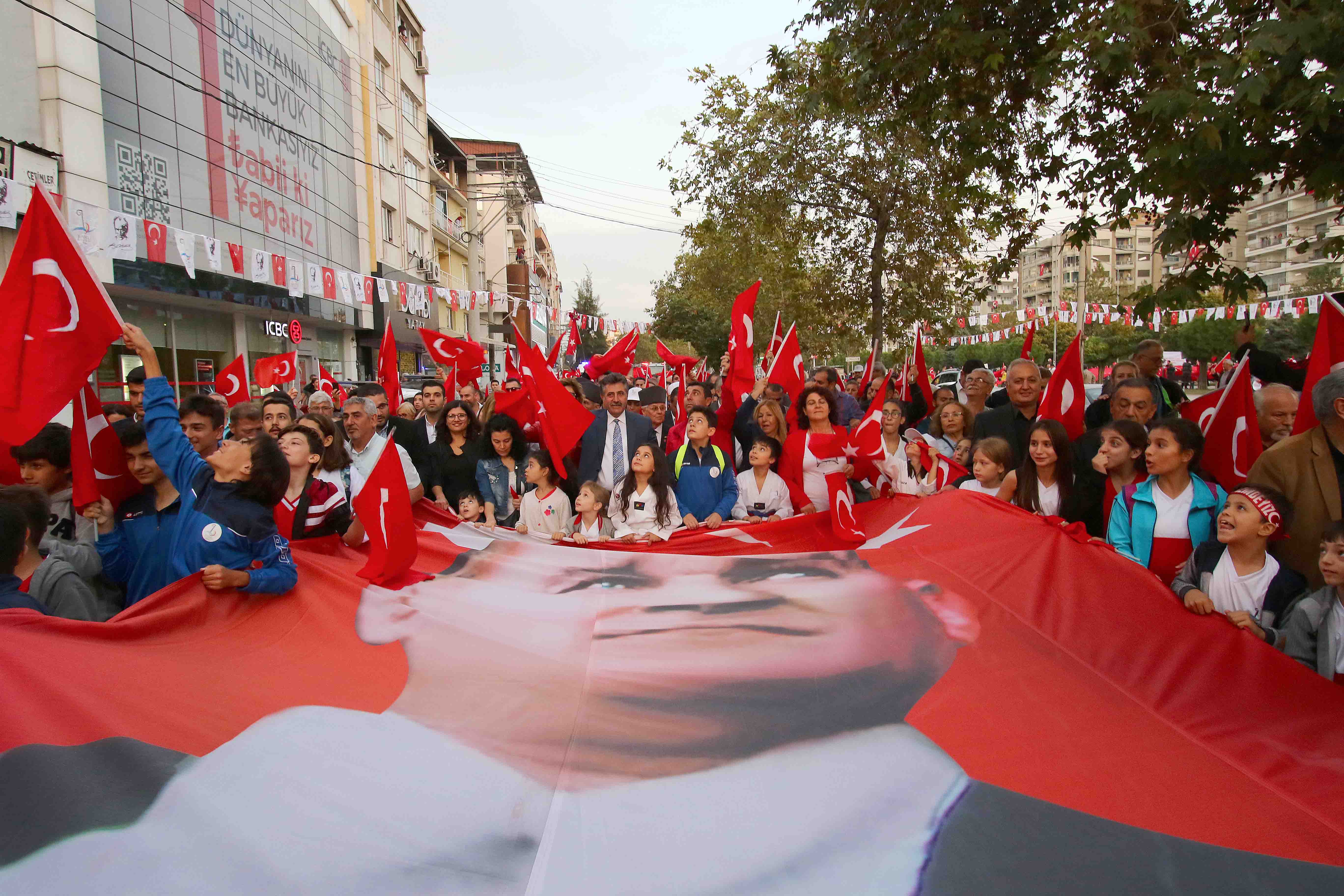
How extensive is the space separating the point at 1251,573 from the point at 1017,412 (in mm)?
2632

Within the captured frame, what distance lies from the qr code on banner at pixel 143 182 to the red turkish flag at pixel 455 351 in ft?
32.1

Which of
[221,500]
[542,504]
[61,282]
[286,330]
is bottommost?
[542,504]

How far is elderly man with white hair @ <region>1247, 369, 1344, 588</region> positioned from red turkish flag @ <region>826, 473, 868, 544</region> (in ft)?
6.25

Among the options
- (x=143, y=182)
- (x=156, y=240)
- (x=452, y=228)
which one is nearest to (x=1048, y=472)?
(x=156, y=240)

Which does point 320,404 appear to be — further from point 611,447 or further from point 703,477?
point 703,477

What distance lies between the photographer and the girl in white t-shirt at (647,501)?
5406mm

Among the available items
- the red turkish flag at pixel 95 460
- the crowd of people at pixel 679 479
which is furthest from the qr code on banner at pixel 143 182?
the red turkish flag at pixel 95 460

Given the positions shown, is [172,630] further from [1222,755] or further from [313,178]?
[313,178]

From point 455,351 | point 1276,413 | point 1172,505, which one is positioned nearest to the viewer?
point 1172,505

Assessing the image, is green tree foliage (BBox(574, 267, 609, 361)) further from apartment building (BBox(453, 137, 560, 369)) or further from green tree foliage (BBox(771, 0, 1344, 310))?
green tree foliage (BBox(771, 0, 1344, 310))

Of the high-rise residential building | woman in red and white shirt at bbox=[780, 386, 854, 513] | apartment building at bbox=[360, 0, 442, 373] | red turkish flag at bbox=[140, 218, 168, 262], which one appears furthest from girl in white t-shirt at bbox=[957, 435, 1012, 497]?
the high-rise residential building

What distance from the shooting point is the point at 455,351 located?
855cm

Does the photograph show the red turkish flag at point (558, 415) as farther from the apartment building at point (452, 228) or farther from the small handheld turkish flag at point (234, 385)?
the apartment building at point (452, 228)

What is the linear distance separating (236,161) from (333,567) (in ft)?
63.6
